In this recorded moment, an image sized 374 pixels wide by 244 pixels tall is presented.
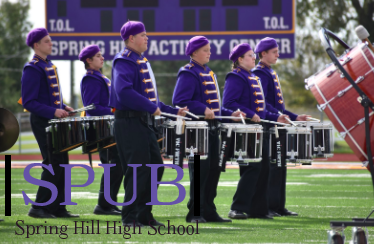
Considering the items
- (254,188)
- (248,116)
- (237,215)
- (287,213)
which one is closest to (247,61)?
(248,116)

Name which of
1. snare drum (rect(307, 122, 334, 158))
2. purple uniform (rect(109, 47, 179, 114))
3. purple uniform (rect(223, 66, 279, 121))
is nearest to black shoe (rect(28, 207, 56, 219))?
purple uniform (rect(109, 47, 179, 114))

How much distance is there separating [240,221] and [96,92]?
217cm

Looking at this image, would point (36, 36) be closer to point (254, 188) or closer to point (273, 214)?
point (254, 188)

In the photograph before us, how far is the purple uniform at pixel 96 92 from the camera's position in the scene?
732cm

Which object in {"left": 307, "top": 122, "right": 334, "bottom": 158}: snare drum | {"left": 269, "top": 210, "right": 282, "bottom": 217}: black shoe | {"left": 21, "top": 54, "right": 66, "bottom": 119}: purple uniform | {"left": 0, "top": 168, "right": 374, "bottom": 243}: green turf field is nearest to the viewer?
{"left": 0, "top": 168, "right": 374, "bottom": 243}: green turf field

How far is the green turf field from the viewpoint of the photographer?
18.1ft

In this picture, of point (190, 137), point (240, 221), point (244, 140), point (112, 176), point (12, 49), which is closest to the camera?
point (190, 137)

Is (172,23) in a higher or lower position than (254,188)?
higher

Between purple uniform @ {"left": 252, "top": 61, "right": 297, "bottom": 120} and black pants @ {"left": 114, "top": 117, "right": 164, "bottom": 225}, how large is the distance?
1.84 m

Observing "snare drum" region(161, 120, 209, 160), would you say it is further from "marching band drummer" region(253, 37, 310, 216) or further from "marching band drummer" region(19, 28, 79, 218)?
"marching band drummer" region(253, 37, 310, 216)

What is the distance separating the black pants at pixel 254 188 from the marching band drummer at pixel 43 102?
182cm

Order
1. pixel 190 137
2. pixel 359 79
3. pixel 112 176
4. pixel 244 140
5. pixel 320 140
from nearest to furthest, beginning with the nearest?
1. pixel 359 79
2. pixel 190 137
3. pixel 244 140
4. pixel 320 140
5. pixel 112 176

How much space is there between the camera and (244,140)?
6.37 meters

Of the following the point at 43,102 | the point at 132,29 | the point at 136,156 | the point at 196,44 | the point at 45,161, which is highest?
the point at 132,29
